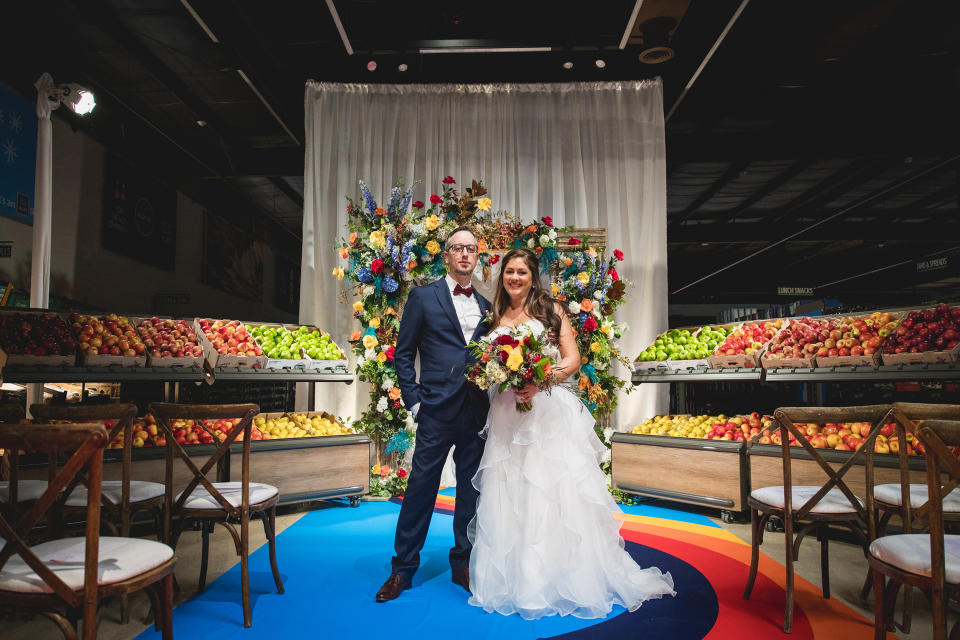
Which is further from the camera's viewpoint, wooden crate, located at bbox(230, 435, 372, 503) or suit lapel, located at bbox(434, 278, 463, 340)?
wooden crate, located at bbox(230, 435, 372, 503)

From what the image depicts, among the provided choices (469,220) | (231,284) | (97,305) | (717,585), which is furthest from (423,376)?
(231,284)

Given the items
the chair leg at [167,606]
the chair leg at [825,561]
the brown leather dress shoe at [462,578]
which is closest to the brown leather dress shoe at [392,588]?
the brown leather dress shoe at [462,578]

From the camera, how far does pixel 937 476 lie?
1.91m

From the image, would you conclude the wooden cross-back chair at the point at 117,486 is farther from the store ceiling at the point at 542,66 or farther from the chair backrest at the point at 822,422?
the store ceiling at the point at 542,66

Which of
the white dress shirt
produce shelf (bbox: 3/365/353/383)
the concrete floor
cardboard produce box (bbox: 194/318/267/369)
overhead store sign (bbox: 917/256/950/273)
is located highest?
overhead store sign (bbox: 917/256/950/273)

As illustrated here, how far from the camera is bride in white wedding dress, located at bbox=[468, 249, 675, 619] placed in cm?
288

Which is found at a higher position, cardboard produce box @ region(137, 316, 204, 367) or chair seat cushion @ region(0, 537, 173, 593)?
cardboard produce box @ region(137, 316, 204, 367)

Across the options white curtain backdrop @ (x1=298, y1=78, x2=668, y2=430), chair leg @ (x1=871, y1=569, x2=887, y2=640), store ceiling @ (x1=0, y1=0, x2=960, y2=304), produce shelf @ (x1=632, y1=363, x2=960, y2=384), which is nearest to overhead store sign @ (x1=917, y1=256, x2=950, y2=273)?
store ceiling @ (x1=0, y1=0, x2=960, y2=304)

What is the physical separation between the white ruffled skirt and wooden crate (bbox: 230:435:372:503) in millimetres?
2433

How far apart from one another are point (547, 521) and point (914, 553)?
1492 mm

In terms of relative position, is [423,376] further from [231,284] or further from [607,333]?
[231,284]

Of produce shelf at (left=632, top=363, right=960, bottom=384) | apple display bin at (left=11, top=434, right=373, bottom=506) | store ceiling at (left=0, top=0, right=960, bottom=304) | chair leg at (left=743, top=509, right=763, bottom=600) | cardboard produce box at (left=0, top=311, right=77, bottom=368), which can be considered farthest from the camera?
store ceiling at (left=0, top=0, right=960, bottom=304)

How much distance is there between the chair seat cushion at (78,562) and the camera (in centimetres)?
174

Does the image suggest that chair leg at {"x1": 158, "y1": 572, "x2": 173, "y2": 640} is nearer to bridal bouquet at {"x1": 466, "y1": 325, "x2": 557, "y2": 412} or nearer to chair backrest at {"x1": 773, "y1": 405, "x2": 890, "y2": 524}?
bridal bouquet at {"x1": 466, "y1": 325, "x2": 557, "y2": 412}
